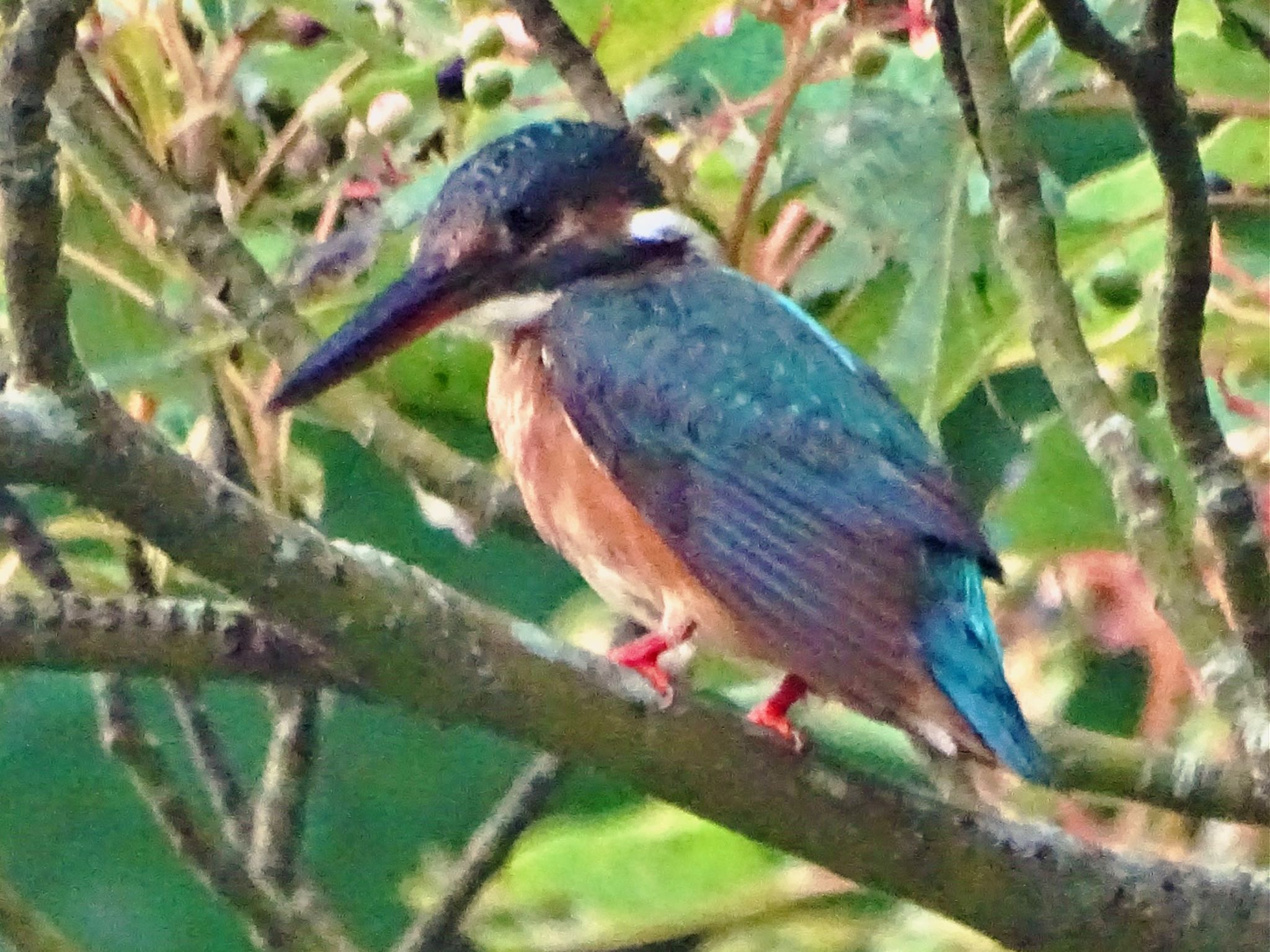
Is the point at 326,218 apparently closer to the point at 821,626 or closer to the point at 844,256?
the point at 844,256

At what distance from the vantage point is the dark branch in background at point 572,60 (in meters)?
0.89

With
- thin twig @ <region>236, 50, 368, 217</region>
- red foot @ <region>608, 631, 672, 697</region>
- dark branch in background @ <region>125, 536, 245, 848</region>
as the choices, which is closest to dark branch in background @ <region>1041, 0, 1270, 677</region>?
red foot @ <region>608, 631, 672, 697</region>

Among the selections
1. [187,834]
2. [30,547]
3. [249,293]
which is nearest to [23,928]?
[187,834]

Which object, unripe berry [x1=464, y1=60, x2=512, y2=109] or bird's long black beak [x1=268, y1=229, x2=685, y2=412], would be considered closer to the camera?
bird's long black beak [x1=268, y1=229, x2=685, y2=412]

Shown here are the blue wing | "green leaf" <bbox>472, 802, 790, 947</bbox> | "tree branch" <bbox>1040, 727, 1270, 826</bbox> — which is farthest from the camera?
"green leaf" <bbox>472, 802, 790, 947</bbox>

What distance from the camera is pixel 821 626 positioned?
2.42ft

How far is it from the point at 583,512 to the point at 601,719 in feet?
0.80

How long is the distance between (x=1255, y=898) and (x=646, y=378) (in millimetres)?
394

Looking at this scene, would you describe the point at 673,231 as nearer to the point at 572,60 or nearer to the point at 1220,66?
→ the point at 572,60

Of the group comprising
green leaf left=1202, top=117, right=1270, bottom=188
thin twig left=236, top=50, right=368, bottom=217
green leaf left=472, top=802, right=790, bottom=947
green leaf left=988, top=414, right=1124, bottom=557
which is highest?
thin twig left=236, top=50, right=368, bottom=217

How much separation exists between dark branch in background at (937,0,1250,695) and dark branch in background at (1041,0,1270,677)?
55 millimetres

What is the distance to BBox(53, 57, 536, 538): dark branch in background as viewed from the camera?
0.98 m

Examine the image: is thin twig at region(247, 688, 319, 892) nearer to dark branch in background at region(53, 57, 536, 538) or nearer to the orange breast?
dark branch in background at region(53, 57, 536, 538)

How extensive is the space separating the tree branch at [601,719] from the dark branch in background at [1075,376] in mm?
168
